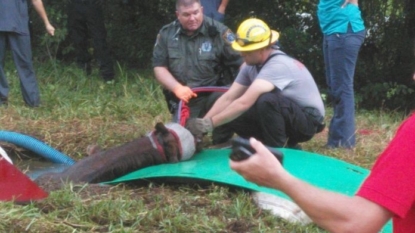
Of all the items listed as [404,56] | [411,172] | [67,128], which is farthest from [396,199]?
[404,56]

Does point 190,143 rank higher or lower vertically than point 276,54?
lower

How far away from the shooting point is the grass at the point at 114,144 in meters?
4.38

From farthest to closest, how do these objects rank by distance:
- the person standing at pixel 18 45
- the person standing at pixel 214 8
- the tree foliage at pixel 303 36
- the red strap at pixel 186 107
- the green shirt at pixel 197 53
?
the tree foliage at pixel 303 36 → the person standing at pixel 214 8 → the person standing at pixel 18 45 → the green shirt at pixel 197 53 → the red strap at pixel 186 107

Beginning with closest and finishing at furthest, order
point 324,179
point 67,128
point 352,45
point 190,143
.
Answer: point 324,179, point 190,143, point 352,45, point 67,128

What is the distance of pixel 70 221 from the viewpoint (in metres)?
4.31

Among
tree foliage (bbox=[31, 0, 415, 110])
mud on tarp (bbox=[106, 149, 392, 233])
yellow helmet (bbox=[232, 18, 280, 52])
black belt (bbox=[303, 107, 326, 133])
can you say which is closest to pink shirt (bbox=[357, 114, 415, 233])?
mud on tarp (bbox=[106, 149, 392, 233])

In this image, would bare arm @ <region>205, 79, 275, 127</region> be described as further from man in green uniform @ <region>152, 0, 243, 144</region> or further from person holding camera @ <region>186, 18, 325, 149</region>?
man in green uniform @ <region>152, 0, 243, 144</region>

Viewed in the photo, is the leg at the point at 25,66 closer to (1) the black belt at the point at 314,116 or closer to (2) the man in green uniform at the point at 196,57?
(2) the man in green uniform at the point at 196,57

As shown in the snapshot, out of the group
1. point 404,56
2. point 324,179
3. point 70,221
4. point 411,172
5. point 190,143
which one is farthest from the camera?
point 404,56

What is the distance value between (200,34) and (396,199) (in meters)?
4.77

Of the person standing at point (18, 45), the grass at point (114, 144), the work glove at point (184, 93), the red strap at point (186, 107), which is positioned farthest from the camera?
the person standing at point (18, 45)

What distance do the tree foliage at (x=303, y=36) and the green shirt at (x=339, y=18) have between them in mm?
5583

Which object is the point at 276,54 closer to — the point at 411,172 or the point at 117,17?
the point at 411,172

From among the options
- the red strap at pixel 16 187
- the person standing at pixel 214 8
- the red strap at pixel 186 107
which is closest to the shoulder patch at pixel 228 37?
the red strap at pixel 186 107
